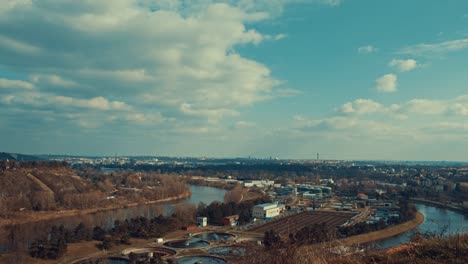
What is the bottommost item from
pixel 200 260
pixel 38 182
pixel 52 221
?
pixel 52 221

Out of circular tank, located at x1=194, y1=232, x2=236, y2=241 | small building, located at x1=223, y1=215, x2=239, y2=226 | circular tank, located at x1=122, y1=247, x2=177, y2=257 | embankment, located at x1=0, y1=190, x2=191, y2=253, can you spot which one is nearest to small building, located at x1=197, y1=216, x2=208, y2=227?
small building, located at x1=223, y1=215, x2=239, y2=226

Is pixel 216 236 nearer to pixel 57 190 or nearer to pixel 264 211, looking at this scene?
pixel 264 211

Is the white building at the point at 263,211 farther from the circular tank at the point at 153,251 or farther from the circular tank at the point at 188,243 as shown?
the circular tank at the point at 153,251

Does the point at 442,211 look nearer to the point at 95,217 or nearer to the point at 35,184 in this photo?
the point at 95,217

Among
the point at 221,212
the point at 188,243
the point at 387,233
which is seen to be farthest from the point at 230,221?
the point at 387,233

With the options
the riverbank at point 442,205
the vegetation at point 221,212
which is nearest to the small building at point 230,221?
the vegetation at point 221,212

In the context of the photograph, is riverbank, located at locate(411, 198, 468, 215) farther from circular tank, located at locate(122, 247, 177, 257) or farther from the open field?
circular tank, located at locate(122, 247, 177, 257)
